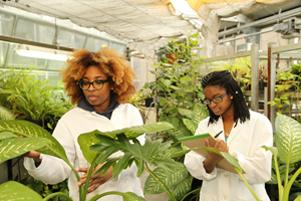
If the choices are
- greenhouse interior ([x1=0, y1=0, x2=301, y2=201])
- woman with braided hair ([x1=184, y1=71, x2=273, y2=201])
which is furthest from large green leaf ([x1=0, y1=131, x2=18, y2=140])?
woman with braided hair ([x1=184, y1=71, x2=273, y2=201])

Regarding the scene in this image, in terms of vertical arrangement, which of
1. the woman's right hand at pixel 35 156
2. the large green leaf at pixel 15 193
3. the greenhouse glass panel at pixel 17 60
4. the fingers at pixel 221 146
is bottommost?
the woman's right hand at pixel 35 156

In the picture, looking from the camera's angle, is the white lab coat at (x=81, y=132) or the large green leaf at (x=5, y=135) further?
the white lab coat at (x=81, y=132)

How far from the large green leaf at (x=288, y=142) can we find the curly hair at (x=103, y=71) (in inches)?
28.7

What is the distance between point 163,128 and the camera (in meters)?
0.69

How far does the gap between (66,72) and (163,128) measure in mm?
956

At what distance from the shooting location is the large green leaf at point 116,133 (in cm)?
68

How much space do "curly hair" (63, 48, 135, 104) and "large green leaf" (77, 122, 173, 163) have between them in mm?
661

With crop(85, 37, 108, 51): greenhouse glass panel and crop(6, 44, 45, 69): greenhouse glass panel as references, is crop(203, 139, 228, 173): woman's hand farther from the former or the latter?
crop(85, 37, 108, 51): greenhouse glass panel

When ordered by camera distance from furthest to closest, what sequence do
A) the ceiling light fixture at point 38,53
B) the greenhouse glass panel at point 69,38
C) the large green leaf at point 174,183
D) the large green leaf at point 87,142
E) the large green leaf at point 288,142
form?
1. the greenhouse glass panel at point 69,38
2. the ceiling light fixture at point 38,53
3. the large green leaf at point 174,183
4. the large green leaf at point 288,142
5. the large green leaf at point 87,142

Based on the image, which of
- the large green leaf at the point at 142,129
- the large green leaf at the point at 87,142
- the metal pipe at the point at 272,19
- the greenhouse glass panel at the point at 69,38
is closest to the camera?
the large green leaf at the point at 142,129

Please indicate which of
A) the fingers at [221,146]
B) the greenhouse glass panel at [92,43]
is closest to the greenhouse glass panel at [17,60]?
the greenhouse glass panel at [92,43]

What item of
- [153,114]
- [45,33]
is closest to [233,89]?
[153,114]

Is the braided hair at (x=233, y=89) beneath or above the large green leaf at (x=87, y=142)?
above

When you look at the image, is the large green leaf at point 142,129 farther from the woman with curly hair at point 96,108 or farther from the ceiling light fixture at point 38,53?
the ceiling light fixture at point 38,53
